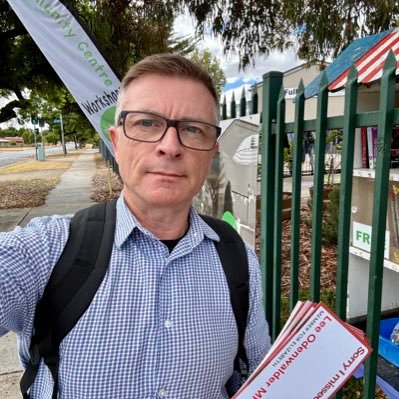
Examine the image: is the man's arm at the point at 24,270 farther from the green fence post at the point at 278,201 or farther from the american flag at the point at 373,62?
the american flag at the point at 373,62

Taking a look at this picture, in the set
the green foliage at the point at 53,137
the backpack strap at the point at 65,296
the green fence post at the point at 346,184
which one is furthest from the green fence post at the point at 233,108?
the green foliage at the point at 53,137

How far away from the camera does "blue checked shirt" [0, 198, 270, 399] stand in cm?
106

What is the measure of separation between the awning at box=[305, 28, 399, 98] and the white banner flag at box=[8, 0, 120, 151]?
2427 millimetres

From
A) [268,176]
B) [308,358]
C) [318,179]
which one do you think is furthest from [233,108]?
[308,358]

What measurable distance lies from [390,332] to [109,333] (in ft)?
7.44

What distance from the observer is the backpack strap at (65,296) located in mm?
1062

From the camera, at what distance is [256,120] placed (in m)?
2.06

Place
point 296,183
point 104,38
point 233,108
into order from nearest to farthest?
point 296,183, point 233,108, point 104,38

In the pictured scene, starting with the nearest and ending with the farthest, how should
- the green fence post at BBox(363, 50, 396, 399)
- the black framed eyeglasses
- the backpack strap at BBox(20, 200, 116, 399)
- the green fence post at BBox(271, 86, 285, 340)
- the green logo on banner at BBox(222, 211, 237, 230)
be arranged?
the backpack strap at BBox(20, 200, 116, 399) < the black framed eyeglasses < the green fence post at BBox(363, 50, 396, 399) < the green fence post at BBox(271, 86, 285, 340) < the green logo on banner at BBox(222, 211, 237, 230)

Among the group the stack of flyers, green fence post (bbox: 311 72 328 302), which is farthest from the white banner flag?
the stack of flyers

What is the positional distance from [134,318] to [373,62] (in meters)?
1.93

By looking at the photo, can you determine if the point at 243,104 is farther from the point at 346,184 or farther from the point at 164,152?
the point at 164,152

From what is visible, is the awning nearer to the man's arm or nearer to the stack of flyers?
the stack of flyers

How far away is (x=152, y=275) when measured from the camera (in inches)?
44.4
